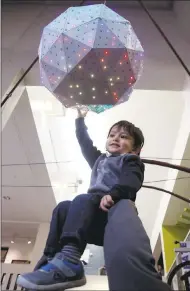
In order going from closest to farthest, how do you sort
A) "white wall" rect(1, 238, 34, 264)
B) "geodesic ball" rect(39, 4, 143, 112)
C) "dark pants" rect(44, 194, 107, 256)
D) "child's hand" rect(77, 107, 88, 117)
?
"dark pants" rect(44, 194, 107, 256), "geodesic ball" rect(39, 4, 143, 112), "child's hand" rect(77, 107, 88, 117), "white wall" rect(1, 238, 34, 264)

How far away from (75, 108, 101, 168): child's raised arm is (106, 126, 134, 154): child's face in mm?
106

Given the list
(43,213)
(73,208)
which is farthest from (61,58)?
(43,213)

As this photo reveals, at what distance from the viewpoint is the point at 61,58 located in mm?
853

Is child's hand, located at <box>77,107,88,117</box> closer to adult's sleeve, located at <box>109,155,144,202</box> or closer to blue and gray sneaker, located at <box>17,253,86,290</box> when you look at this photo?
adult's sleeve, located at <box>109,155,144,202</box>

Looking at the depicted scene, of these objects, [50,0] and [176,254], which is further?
[50,0]

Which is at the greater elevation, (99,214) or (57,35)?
(57,35)

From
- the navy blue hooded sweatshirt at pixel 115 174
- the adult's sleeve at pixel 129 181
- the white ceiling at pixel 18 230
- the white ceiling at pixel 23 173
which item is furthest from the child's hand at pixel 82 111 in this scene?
the white ceiling at pixel 18 230

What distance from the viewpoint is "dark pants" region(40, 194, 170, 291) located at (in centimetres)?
56

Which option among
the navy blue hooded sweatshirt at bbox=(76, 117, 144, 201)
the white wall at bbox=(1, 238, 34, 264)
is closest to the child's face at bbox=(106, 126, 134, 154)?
the navy blue hooded sweatshirt at bbox=(76, 117, 144, 201)

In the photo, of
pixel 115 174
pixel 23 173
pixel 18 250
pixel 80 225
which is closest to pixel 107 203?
pixel 80 225

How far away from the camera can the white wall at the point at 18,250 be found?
17.3 feet

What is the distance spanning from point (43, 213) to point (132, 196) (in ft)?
13.9

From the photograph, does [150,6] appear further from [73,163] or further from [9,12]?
[73,163]

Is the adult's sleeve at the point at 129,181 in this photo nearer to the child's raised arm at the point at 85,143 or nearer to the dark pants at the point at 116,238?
the dark pants at the point at 116,238
